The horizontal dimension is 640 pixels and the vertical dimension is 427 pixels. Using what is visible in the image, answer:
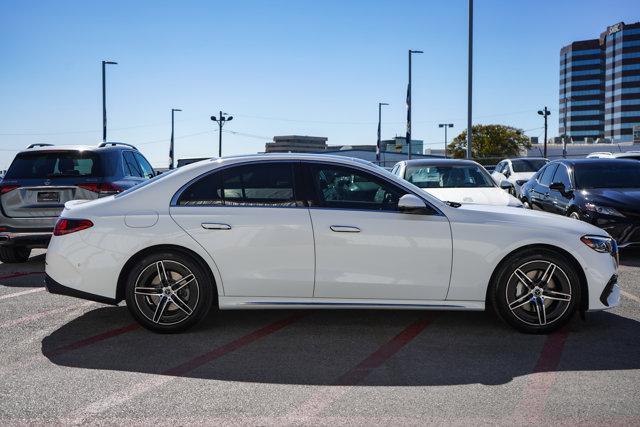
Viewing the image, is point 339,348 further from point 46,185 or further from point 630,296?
point 46,185

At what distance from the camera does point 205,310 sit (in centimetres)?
559

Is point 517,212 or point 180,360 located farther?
point 517,212

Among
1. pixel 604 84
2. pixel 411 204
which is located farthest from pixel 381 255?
pixel 604 84

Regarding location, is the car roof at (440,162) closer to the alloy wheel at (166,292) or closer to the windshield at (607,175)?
the windshield at (607,175)

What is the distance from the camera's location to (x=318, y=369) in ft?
15.4

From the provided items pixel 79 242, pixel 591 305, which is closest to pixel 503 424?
pixel 591 305

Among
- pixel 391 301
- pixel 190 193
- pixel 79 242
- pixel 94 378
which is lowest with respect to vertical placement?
pixel 94 378

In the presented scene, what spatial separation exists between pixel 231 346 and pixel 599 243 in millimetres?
3167

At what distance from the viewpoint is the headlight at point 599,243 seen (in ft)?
18.4

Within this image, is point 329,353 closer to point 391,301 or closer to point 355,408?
point 391,301

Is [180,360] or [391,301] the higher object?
[391,301]

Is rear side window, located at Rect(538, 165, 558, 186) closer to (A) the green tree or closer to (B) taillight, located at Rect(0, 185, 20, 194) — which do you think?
(B) taillight, located at Rect(0, 185, 20, 194)

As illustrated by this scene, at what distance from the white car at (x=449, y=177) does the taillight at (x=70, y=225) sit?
6.47 m

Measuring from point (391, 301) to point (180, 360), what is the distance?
5.73ft
